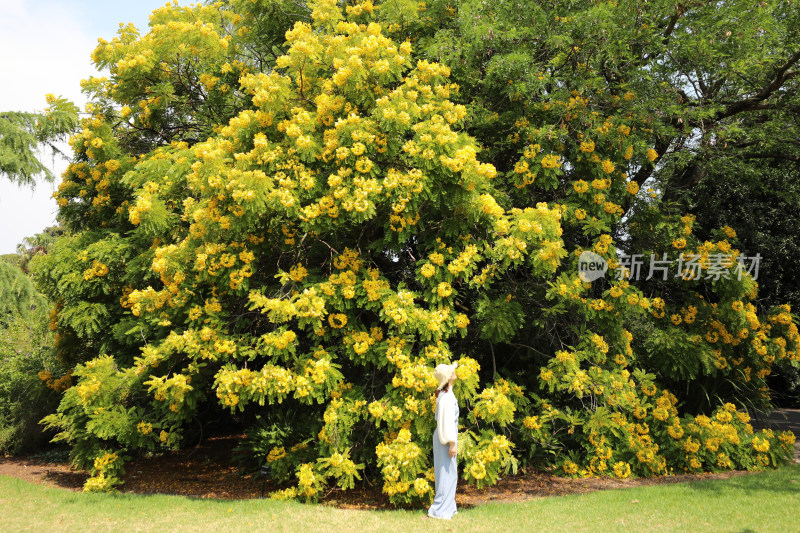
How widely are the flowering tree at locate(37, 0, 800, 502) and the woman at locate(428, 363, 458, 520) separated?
467 mm

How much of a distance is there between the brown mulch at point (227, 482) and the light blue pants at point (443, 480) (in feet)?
2.92

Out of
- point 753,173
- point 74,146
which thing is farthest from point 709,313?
point 74,146

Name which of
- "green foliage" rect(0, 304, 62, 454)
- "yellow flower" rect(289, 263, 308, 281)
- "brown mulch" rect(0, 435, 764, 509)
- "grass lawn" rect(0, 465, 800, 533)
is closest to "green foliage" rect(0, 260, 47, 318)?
"green foliage" rect(0, 304, 62, 454)

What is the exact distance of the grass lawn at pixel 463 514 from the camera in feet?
15.9

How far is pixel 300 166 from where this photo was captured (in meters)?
5.77

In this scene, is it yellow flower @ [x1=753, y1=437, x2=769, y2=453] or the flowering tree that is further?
yellow flower @ [x1=753, y1=437, x2=769, y2=453]

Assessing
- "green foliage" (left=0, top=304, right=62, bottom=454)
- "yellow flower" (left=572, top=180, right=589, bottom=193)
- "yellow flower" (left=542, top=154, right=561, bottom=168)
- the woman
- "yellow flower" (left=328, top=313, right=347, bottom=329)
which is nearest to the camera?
the woman

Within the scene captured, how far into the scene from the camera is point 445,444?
196 inches

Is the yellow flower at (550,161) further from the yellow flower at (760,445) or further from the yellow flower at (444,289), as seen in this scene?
the yellow flower at (760,445)

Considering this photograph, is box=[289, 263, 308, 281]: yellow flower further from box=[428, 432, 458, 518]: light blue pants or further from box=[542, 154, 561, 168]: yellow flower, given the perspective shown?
box=[542, 154, 561, 168]: yellow flower

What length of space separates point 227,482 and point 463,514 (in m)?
3.53

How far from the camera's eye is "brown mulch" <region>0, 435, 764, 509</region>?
642 cm

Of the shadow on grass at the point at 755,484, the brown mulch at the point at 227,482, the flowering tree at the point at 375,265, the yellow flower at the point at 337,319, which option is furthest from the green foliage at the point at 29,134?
the shadow on grass at the point at 755,484

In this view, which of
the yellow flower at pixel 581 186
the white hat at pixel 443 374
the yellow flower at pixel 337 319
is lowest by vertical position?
the white hat at pixel 443 374
